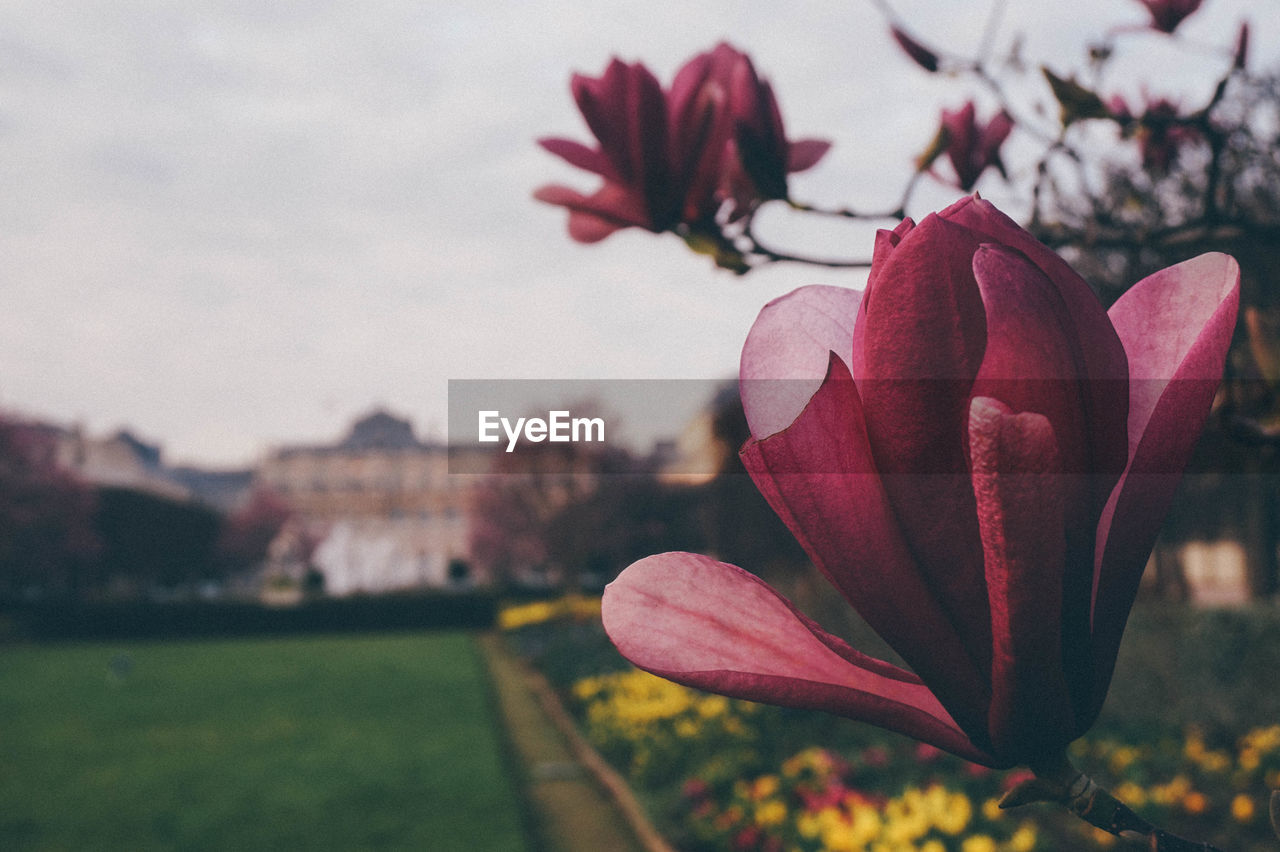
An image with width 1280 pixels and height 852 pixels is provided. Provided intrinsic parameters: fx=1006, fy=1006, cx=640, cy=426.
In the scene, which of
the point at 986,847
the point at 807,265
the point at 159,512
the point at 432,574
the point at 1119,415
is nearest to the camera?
the point at 1119,415

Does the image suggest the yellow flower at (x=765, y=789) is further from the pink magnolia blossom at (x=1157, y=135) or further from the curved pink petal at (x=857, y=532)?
the curved pink petal at (x=857, y=532)

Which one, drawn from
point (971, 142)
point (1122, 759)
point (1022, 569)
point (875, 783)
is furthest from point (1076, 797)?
point (1122, 759)

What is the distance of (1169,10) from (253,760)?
1198 cm

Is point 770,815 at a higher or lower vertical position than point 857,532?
lower

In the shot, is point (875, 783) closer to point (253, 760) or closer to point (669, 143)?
point (669, 143)

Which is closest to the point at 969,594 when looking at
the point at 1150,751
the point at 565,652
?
the point at 1150,751

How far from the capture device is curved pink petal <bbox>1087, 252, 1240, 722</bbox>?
14.5 inches

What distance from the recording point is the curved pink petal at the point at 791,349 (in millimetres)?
441

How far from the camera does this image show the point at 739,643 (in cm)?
40

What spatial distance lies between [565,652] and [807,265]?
16.9 m

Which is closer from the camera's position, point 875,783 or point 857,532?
point 857,532

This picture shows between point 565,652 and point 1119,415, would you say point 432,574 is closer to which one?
point 565,652

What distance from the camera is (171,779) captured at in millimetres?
10289

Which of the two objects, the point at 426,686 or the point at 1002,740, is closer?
the point at 1002,740
